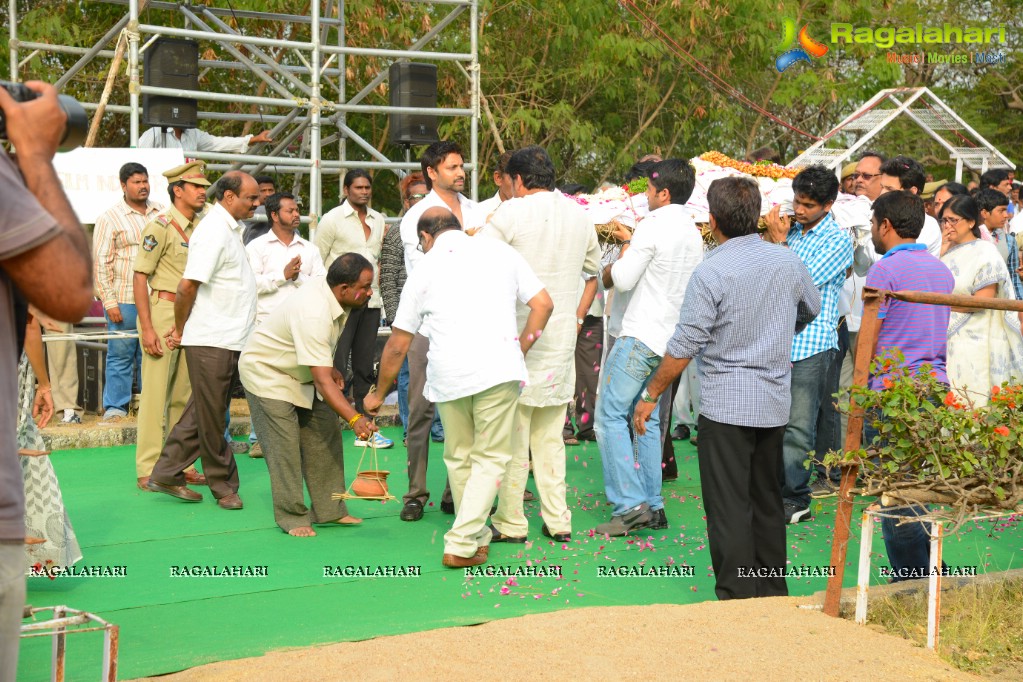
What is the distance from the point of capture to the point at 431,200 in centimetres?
722

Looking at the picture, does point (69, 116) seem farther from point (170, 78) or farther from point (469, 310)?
point (170, 78)

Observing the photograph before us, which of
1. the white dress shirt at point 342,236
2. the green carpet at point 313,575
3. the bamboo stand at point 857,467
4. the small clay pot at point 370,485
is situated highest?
the white dress shirt at point 342,236

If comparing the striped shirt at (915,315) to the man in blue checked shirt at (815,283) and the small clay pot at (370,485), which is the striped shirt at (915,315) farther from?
the small clay pot at (370,485)

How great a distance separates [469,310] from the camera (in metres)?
5.89

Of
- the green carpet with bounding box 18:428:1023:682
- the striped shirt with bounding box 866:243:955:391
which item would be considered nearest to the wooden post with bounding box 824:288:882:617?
the striped shirt with bounding box 866:243:955:391

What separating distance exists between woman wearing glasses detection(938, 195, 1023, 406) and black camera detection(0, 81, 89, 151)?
17.2ft

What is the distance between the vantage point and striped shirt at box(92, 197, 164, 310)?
888 cm

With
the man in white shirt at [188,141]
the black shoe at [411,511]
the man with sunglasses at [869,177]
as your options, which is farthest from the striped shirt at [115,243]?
the man with sunglasses at [869,177]

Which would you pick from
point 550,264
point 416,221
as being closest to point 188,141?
point 416,221

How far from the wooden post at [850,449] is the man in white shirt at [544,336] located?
72.9 inches

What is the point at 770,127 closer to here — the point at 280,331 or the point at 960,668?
the point at 280,331

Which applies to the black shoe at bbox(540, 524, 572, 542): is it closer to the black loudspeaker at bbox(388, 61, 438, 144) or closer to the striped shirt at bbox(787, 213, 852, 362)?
the striped shirt at bbox(787, 213, 852, 362)

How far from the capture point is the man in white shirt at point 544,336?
6.50 m

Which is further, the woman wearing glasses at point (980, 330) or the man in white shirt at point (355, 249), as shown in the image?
the man in white shirt at point (355, 249)
